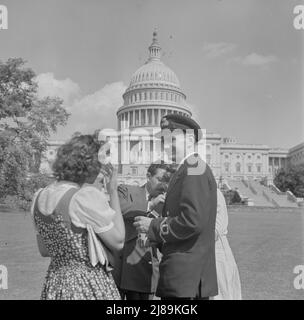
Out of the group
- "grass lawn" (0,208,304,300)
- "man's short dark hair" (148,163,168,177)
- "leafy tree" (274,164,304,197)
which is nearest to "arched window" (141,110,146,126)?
"leafy tree" (274,164,304,197)

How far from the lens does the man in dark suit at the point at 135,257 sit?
383 cm

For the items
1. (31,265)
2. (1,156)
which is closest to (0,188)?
(1,156)

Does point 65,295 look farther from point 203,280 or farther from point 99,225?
point 203,280

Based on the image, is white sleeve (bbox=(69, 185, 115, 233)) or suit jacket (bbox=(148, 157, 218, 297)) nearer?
white sleeve (bbox=(69, 185, 115, 233))

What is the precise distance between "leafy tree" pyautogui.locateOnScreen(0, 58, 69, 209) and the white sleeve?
1492cm

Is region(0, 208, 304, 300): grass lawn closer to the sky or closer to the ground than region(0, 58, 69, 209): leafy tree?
closer to the ground

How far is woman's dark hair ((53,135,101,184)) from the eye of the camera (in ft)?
9.62

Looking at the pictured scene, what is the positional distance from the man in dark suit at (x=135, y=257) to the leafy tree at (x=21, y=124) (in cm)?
1402

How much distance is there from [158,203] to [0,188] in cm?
1480

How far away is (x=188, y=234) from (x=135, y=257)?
1039 mm

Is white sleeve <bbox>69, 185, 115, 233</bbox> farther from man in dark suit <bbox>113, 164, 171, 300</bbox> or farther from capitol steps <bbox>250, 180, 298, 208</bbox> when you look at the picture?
capitol steps <bbox>250, 180, 298, 208</bbox>

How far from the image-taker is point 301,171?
67500 mm

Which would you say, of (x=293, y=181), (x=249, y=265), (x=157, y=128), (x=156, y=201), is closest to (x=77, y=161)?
(x=156, y=201)

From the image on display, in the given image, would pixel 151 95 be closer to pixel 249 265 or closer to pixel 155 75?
pixel 155 75
